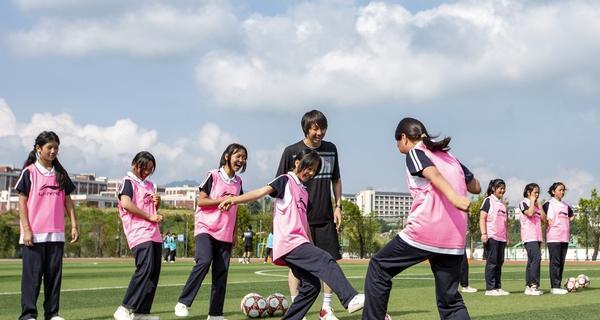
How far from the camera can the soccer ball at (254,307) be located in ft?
28.9

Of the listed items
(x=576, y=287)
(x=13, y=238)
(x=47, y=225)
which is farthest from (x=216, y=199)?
(x=13, y=238)

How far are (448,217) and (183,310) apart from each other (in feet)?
12.2

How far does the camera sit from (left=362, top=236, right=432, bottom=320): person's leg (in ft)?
19.9

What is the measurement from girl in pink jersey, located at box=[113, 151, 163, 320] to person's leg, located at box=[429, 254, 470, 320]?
347cm

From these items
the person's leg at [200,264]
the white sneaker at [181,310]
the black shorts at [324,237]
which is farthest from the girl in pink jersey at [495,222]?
the white sneaker at [181,310]

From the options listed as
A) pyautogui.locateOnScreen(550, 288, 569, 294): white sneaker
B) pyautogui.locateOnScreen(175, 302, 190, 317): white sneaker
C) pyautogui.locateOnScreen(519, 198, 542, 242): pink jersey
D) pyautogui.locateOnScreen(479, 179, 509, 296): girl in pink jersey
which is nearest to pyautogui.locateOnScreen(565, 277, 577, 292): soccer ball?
pyautogui.locateOnScreen(550, 288, 569, 294): white sneaker

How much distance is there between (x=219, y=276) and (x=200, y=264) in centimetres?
24

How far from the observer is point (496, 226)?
1338cm

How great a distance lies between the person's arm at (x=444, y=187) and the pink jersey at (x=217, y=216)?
3.20m

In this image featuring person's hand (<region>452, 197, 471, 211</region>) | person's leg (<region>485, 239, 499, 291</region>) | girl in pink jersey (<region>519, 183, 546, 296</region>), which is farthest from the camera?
girl in pink jersey (<region>519, 183, 546, 296</region>)

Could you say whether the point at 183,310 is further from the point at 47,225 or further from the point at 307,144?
the point at 307,144

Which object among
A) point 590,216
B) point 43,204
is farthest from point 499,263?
point 590,216

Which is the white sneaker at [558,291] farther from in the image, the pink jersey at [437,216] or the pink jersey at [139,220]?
the pink jersey at [437,216]

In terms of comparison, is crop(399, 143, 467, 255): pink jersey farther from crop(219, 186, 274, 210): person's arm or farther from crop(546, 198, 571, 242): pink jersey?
crop(546, 198, 571, 242): pink jersey
